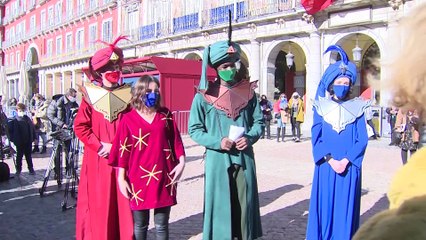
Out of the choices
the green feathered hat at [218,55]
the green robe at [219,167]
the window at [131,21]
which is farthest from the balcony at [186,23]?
the green robe at [219,167]

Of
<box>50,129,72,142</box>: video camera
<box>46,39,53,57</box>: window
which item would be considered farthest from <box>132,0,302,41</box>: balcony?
<box>46,39,53,57</box>: window

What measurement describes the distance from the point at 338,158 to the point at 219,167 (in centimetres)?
110

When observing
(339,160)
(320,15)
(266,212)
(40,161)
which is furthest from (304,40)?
(339,160)

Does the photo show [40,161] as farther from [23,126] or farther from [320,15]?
[320,15]

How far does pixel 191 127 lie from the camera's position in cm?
374

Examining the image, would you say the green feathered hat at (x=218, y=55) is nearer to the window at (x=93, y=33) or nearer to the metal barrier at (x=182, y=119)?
the metal barrier at (x=182, y=119)

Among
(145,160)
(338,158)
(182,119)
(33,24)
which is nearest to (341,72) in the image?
(338,158)

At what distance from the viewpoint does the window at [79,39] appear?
133ft

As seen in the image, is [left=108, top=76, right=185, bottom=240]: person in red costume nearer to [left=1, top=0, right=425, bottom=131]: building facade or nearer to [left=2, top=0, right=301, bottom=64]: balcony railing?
[left=1, top=0, right=425, bottom=131]: building facade

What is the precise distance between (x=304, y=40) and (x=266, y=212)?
14.4 metres

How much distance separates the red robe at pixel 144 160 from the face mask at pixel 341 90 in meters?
1.67

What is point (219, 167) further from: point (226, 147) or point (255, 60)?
point (255, 60)

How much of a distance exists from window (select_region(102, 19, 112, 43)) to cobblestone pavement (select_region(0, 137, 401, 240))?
2575 centimetres

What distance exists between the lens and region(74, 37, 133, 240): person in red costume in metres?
3.80
